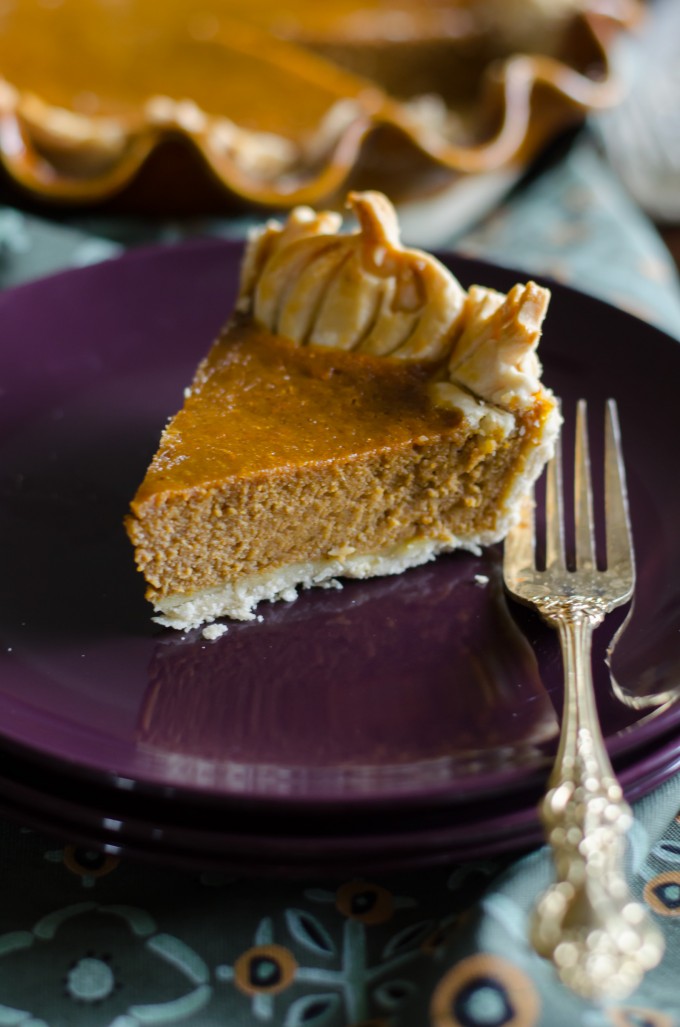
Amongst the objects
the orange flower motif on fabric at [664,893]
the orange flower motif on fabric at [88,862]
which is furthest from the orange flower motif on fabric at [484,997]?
the orange flower motif on fabric at [88,862]

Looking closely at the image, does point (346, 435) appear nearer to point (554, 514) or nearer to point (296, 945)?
Result: point (554, 514)

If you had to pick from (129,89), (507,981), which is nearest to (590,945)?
(507,981)

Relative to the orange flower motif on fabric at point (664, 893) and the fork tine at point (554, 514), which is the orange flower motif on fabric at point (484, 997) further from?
the fork tine at point (554, 514)

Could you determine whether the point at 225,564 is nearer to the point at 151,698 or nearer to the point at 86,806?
the point at 151,698

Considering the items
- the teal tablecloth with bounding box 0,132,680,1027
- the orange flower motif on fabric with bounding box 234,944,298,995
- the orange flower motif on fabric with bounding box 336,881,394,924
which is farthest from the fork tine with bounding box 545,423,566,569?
the orange flower motif on fabric with bounding box 234,944,298,995

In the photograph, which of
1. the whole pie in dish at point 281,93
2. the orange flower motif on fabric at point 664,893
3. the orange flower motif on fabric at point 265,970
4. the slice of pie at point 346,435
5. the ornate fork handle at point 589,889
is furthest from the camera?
the whole pie in dish at point 281,93

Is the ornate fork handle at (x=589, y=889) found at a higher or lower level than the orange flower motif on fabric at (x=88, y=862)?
higher
